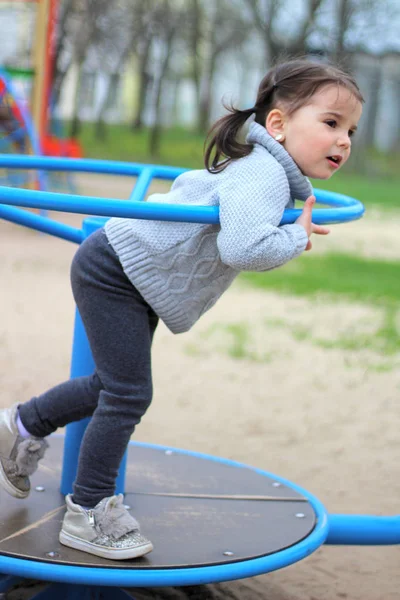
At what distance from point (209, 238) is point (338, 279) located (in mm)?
5102

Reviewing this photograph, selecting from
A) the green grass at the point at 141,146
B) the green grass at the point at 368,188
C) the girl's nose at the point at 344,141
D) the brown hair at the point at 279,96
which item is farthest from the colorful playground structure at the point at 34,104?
the green grass at the point at 141,146

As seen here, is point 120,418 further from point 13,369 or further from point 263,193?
point 13,369

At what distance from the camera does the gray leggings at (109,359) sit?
1.78 m

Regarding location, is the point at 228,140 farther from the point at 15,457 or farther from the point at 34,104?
the point at 34,104

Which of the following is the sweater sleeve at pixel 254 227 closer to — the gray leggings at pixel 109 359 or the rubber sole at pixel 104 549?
the gray leggings at pixel 109 359

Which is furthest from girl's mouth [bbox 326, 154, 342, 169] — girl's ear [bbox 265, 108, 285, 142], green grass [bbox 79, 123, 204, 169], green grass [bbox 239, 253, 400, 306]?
green grass [bbox 79, 123, 204, 169]

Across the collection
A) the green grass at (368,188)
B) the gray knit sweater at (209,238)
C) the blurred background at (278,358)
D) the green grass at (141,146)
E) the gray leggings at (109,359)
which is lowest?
the green grass at (141,146)

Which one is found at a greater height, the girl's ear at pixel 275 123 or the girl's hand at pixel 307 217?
the girl's ear at pixel 275 123

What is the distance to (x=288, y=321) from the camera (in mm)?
5164

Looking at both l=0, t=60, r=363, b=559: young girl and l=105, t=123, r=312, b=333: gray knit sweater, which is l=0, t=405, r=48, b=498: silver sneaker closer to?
l=0, t=60, r=363, b=559: young girl

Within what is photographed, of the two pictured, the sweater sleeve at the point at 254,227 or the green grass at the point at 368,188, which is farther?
the green grass at the point at 368,188

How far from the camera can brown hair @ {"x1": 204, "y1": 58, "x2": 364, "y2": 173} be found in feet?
5.80

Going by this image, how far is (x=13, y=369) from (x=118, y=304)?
6.91 feet

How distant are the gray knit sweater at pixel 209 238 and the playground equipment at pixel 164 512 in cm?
6
